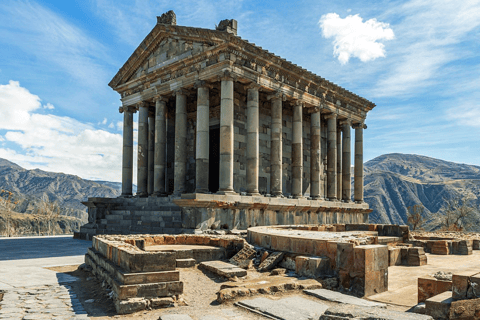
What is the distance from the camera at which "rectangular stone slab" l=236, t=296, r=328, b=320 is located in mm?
5000

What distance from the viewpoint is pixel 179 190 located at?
19062 mm

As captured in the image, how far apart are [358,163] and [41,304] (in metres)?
24.0

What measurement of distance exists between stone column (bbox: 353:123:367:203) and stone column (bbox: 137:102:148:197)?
14.1 meters

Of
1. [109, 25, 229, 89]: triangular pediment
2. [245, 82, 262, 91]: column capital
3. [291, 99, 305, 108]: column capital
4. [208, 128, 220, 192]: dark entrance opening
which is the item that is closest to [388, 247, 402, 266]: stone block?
[245, 82, 262, 91]: column capital

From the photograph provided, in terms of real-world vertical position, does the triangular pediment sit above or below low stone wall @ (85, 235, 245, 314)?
above

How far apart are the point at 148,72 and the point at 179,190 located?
706 cm

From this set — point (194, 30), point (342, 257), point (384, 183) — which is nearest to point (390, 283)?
point (342, 257)

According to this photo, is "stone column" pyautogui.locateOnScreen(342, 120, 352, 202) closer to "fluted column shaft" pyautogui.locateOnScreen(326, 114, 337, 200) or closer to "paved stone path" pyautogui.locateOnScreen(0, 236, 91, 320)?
"fluted column shaft" pyautogui.locateOnScreen(326, 114, 337, 200)

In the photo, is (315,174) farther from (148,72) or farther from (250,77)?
(148,72)

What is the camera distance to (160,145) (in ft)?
69.3

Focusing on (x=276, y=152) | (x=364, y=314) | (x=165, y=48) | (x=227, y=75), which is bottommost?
(x=364, y=314)

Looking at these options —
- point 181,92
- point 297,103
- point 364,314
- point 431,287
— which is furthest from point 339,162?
point 364,314

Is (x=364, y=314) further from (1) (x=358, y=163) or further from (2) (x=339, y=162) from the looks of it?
(1) (x=358, y=163)

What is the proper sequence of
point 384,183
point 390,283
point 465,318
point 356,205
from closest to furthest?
point 465,318, point 390,283, point 356,205, point 384,183
